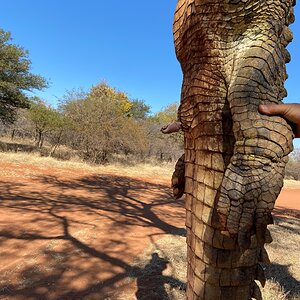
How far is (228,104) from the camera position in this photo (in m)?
1.07

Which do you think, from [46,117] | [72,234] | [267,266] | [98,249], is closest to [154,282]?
[98,249]

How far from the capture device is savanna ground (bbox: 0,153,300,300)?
3.51 m

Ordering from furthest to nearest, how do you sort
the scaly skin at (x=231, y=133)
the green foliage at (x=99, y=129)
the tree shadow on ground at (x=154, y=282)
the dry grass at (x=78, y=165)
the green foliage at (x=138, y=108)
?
the green foliage at (x=138, y=108) < the green foliage at (x=99, y=129) < the dry grass at (x=78, y=165) < the tree shadow on ground at (x=154, y=282) < the scaly skin at (x=231, y=133)

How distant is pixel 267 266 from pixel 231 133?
4.12 m

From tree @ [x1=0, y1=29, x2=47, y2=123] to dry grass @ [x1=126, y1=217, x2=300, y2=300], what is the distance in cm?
1754

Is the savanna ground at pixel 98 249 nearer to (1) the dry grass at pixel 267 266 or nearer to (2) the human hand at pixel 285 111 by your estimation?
(1) the dry grass at pixel 267 266

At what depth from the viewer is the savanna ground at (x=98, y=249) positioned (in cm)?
351

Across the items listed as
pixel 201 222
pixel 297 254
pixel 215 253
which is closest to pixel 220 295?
pixel 215 253

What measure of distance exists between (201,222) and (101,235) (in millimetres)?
4666

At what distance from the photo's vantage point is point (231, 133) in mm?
1100

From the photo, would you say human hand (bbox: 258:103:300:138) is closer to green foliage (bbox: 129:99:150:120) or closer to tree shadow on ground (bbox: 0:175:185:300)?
tree shadow on ground (bbox: 0:175:185:300)

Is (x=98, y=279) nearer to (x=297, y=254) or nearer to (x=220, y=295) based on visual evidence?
(x=220, y=295)

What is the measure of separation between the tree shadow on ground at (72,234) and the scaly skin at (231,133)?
270 cm

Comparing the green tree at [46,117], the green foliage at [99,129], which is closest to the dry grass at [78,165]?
the green foliage at [99,129]
